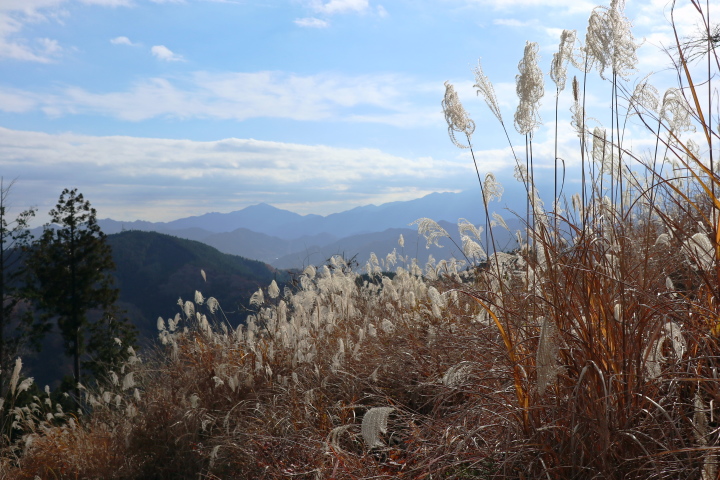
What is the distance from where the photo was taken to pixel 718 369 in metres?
2.04

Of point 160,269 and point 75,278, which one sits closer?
point 75,278

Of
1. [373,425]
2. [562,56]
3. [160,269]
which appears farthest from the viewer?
[160,269]

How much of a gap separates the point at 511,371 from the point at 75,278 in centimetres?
3132

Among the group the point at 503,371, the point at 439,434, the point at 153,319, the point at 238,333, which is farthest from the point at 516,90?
Answer: the point at 153,319

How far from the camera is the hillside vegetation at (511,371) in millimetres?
1889

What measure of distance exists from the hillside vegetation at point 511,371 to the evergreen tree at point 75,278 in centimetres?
2507

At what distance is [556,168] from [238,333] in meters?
3.94

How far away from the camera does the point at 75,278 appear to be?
28.9m

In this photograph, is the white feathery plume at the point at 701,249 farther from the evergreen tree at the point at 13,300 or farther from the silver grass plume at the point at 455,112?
the evergreen tree at the point at 13,300

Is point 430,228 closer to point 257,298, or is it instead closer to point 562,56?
point 562,56

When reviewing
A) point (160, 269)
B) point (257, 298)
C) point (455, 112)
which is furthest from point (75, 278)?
point (160, 269)

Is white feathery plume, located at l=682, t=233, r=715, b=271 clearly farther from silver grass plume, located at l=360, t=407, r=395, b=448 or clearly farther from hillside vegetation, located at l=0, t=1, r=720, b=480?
silver grass plume, located at l=360, t=407, r=395, b=448

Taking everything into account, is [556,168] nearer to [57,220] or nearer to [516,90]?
[516,90]

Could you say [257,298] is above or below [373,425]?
below
